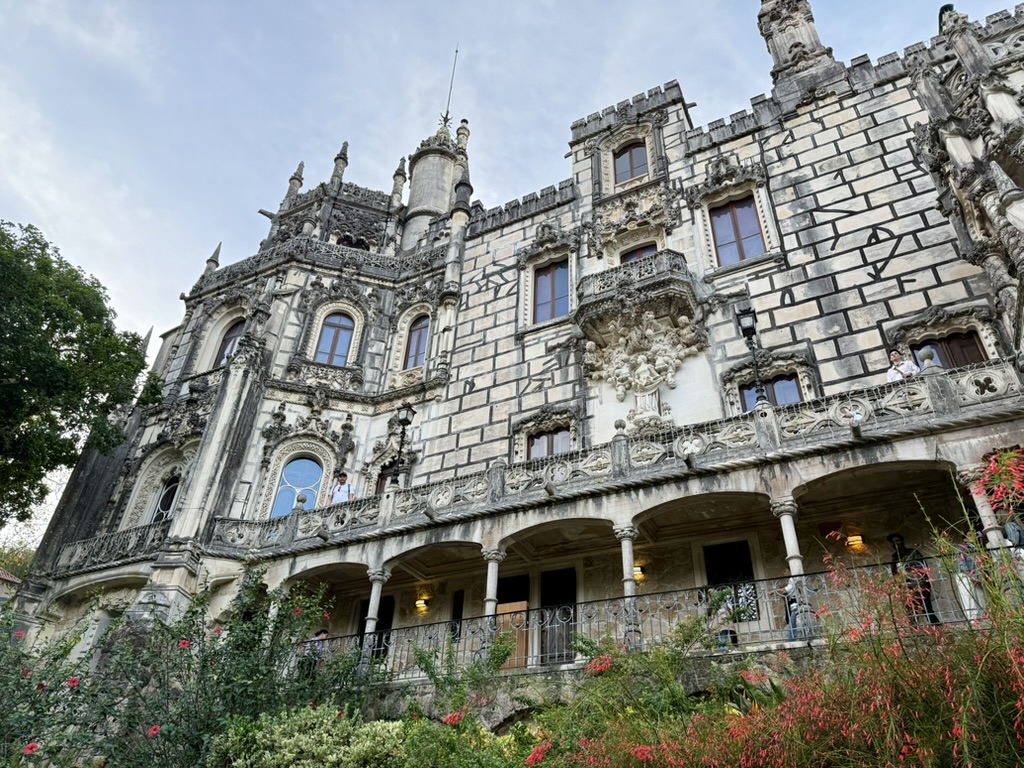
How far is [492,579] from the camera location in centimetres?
1232

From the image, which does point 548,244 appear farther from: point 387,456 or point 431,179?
point 431,179

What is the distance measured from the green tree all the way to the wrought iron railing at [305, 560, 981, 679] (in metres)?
8.78

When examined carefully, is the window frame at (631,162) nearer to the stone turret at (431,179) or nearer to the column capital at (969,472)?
the stone turret at (431,179)

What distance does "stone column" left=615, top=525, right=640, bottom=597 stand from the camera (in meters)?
11.1

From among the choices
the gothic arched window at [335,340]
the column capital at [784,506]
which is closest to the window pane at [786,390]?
the column capital at [784,506]

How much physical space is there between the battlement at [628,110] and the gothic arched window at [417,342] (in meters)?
7.87

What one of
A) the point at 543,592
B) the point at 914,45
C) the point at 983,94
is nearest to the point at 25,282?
the point at 543,592

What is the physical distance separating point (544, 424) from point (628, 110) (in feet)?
38.1

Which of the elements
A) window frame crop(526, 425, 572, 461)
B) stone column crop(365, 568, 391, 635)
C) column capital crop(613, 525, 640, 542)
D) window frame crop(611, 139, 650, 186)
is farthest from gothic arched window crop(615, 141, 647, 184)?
stone column crop(365, 568, 391, 635)

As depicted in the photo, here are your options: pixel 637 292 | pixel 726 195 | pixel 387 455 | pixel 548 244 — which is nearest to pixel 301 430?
pixel 387 455

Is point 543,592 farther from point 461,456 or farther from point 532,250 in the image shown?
point 532,250

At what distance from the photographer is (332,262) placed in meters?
22.5

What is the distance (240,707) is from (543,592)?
668cm

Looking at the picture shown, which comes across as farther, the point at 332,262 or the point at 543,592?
the point at 332,262
